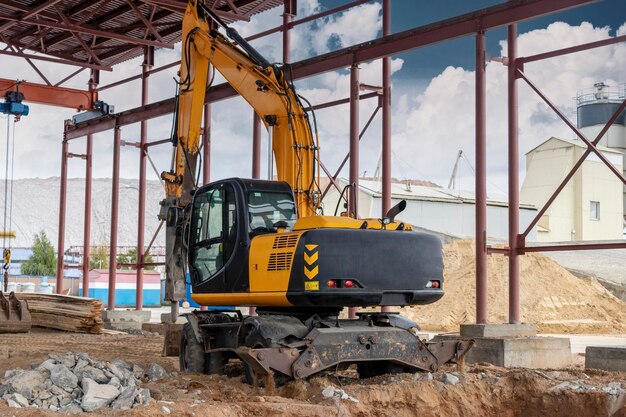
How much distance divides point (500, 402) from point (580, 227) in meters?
43.2

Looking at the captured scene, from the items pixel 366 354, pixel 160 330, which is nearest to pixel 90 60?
pixel 160 330

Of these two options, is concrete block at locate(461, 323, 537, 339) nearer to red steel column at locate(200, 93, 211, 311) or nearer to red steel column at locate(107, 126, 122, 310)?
red steel column at locate(200, 93, 211, 311)

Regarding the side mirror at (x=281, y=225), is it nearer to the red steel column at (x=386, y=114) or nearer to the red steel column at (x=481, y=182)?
the red steel column at (x=481, y=182)

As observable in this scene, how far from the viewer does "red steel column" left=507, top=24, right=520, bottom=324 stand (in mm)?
14648

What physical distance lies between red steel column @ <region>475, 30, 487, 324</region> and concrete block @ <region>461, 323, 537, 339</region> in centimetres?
25

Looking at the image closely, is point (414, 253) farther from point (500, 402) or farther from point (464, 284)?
point (464, 284)

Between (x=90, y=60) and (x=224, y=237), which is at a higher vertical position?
(x=90, y=60)

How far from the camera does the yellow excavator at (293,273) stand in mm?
9945

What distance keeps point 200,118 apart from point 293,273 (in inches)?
194

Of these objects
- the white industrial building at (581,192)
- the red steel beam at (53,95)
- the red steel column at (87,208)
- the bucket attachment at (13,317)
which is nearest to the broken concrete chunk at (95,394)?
the bucket attachment at (13,317)

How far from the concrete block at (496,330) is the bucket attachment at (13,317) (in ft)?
36.2

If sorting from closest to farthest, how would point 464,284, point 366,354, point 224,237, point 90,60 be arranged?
1. point 366,354
2. point 224,237
3. point 90,60
4. point 464,284

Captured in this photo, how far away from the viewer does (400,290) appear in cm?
1055

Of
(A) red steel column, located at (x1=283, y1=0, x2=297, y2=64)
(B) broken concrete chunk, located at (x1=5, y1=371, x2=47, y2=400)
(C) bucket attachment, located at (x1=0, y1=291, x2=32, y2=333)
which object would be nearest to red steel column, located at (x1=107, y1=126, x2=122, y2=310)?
(C) bucket attachment, located at (x1=0, y1=291, x2=32, y2=333)
